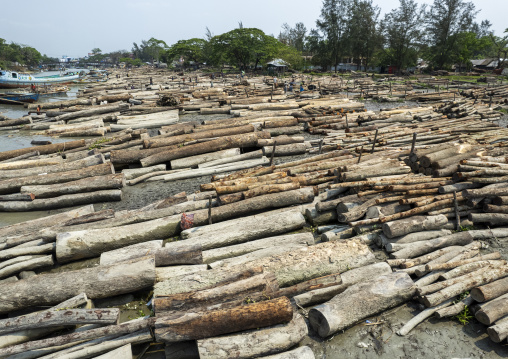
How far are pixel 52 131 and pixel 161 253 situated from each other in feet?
59.5

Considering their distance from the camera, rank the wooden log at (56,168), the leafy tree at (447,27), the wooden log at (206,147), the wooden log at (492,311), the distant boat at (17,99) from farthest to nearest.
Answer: the leafy tree at (447,27), the distant boat at (17,99), the wooden log at (206,147), the wooden log at (56,168), the wooden log at (492,311)

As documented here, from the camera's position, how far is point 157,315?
183 inches

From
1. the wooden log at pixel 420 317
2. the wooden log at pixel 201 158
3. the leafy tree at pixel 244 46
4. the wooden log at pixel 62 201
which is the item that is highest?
the leafy tree at pixel 244 46

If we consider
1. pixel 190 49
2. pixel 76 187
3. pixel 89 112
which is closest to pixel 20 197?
pixel 76 187

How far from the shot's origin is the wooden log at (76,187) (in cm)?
1013

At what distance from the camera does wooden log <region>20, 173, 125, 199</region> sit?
Result: 33.2ft

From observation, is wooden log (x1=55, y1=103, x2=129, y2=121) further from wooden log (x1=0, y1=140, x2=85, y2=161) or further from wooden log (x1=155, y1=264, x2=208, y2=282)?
wooden log (x1=155, y1=264, x2=208, y2=282)

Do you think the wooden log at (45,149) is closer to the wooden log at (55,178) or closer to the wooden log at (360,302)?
the wooden log at (55,178)

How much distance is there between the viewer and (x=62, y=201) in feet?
32.2

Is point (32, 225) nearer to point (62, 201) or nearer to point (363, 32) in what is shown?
point (62, 201)

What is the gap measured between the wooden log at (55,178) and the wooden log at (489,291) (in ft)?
37.4

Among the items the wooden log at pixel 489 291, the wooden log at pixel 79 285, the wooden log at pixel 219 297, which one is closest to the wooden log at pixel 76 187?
the wooden log at pixel 79 285

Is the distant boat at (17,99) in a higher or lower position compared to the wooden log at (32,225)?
higher

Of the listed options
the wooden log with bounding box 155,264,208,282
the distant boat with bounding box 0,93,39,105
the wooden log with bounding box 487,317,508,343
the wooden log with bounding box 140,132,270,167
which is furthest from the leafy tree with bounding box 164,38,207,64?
the wooden log with bounding box 487,317,508,343
